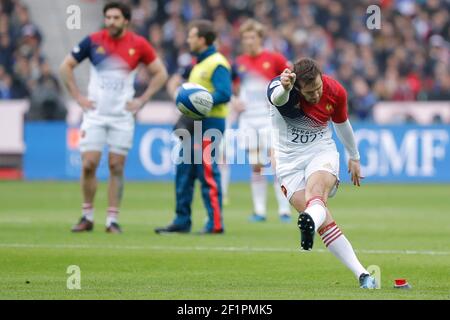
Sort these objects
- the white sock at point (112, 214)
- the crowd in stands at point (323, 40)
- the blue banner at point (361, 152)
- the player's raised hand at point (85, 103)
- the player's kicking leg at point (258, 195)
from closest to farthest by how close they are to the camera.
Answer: the player's raised hand at point (85, 103) → the white sock at point (112, 214) → the player's kicking leg at point (258, 195) → the blue banner at point (361, 152) → the crowd in stands at point (323, 40)

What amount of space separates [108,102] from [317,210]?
18.9ft

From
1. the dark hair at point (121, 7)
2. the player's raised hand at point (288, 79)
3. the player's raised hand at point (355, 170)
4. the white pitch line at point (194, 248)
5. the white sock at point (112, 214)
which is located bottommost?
the white pitch line at point (194, 248)

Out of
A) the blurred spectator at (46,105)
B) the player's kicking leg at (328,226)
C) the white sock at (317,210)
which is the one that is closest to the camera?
Result: the white sock at (317,210)

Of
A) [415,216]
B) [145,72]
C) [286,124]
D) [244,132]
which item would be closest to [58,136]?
[145,72]

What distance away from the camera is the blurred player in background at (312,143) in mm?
9656

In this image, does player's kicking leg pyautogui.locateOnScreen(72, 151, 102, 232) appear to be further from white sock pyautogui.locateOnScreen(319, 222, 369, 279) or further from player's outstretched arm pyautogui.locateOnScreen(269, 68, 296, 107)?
white sock pyautogui.locateOnScreen(319, 222, 369, 279)

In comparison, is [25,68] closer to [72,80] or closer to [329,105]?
[72,80]

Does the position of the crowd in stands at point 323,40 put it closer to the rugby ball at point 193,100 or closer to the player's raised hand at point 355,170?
the rugby ball at point 193,100

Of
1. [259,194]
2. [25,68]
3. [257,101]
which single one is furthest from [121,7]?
[25,68]

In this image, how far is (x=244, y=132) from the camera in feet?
59.1

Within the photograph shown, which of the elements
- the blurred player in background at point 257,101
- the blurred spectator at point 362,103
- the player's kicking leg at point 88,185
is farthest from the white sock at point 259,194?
the blurred spectator at point 362,103

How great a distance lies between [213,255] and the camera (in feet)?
40.4

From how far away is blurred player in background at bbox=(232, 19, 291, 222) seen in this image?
17.4m

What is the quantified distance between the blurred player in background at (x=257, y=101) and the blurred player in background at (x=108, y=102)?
2994mm
